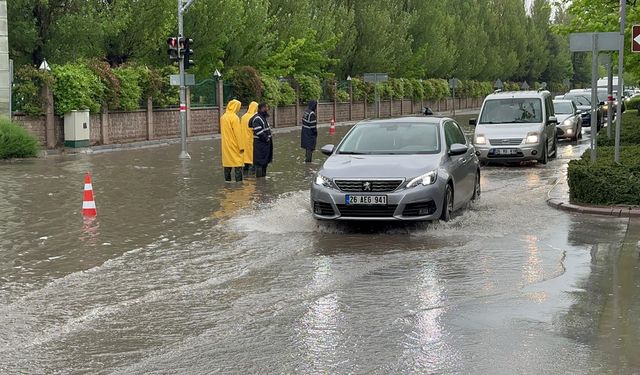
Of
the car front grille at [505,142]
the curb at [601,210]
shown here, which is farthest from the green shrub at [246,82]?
the curb at [601,210]

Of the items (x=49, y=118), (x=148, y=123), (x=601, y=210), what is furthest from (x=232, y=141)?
(x=148, y=123)

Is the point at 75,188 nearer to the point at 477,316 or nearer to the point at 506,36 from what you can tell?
the point at 477,316

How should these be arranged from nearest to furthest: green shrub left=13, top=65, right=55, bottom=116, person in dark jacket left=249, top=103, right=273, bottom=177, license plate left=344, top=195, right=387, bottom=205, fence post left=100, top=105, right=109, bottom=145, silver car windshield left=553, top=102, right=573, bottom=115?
license plate left=344, top=195, right=387, bottom=205
person in dark jacket left=249, top=103, right=273, bottom=177
green shrub left=13, top=65, right=55, bottom=116
silver car windshield left=553, top=102, right=573, bottom=115
fence post left=100, top=105, right=109, bottom=145

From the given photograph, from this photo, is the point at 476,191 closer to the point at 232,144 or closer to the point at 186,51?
the point at 232,144

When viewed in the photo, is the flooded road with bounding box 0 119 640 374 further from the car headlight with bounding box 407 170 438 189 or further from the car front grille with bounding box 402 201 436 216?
the car headlight with bounding box 407 170 438 189

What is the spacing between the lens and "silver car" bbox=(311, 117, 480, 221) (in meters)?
11.6

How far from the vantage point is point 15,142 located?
1070 inches

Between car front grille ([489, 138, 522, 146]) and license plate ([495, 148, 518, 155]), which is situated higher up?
car front grille ([489, 138, 522, 146])

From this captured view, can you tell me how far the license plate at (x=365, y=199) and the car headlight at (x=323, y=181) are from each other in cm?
35

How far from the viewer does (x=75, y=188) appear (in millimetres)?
18188

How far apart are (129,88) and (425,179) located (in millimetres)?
25331

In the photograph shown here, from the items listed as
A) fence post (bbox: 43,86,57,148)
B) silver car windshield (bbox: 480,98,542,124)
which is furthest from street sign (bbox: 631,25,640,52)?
fence post (bbox: 43,86,57,148)

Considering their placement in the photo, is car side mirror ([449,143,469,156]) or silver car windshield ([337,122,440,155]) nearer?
car side mirror ([449,143,469,156])

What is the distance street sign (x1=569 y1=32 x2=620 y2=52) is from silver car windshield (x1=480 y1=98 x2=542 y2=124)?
8255mm
